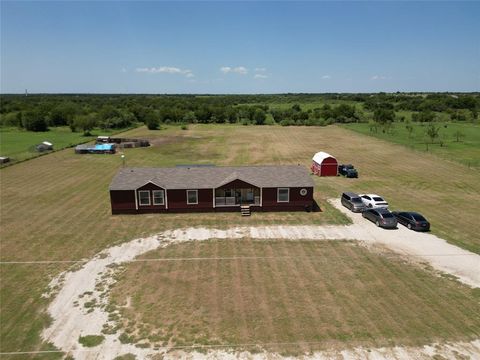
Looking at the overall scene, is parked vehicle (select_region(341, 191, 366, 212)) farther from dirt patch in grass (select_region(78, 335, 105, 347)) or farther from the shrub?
the shrub

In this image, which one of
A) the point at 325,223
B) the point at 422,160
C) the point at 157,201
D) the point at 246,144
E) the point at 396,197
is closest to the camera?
the point at 325,223

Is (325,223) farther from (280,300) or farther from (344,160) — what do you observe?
(344,160)

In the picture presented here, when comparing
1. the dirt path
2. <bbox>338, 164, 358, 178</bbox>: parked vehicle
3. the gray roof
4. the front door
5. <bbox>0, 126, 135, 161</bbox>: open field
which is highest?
the gray roof

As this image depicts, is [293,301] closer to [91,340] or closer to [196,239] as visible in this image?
[91,340]

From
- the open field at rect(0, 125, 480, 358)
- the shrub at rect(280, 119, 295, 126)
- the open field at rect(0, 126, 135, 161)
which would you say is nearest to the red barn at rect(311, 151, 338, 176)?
the open field at rect(0, 125, 480, 358)

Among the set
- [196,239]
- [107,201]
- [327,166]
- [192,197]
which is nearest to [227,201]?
[192,197]

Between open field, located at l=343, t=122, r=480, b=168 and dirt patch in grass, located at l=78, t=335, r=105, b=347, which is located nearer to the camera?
dirt patch in grass, located at l=78, t=335, r=105, b=347

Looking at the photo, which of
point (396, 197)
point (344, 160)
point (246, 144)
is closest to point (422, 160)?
point (344, 160)

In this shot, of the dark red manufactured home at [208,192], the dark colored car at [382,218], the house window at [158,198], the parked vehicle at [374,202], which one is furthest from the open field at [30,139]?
the dark colored car at [382,218]
